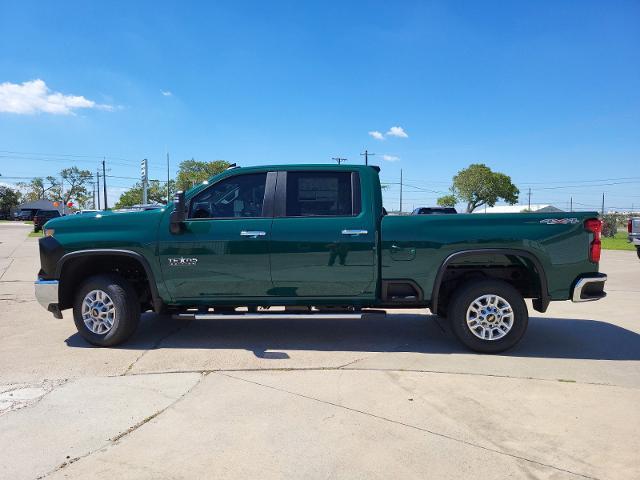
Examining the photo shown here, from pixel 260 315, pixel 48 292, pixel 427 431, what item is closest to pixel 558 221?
pixel 427 431

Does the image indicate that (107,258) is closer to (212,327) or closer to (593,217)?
(212,327)

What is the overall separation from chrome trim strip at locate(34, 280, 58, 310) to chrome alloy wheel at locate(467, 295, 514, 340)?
14.6ft

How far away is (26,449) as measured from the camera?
9.87ft

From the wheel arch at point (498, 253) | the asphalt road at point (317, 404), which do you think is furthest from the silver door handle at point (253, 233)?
the wheel arch at point (498, 253)

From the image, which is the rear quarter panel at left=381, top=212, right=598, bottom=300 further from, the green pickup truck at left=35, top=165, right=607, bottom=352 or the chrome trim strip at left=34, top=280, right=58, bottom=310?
the chrome trim strip at left=34, top=280, right=58, bottom=310

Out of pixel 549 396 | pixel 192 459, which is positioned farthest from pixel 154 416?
pixel 549 396

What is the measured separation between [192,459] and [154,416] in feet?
2.42

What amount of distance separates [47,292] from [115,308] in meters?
0.76

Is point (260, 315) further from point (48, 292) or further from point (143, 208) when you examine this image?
point (143, 208)

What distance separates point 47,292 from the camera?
514cm

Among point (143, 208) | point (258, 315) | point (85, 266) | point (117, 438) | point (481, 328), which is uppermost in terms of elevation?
point (143, 208)

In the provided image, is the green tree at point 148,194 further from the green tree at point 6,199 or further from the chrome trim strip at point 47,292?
the chrome trim strip at point 47,292

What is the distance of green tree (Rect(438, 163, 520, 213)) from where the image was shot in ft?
225

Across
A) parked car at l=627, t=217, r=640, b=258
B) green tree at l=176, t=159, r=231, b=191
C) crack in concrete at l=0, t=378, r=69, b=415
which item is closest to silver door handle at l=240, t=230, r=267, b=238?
crack in concrete at l=0, t=378, r=69, b=415
